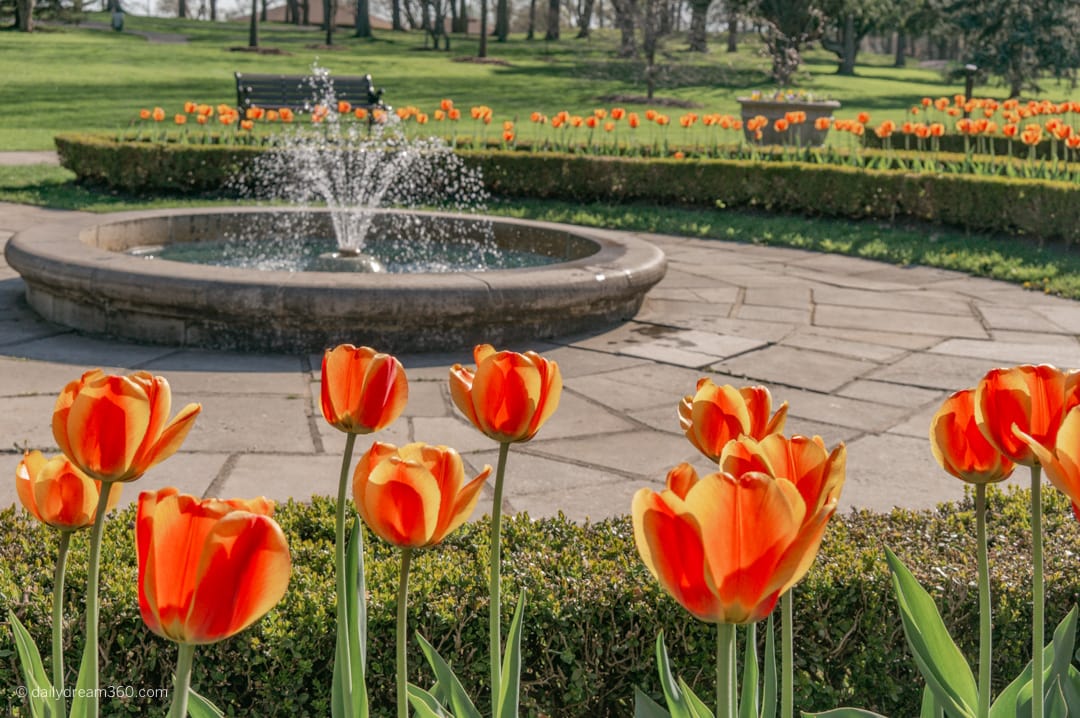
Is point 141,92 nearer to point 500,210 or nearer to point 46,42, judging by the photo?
point 46,42

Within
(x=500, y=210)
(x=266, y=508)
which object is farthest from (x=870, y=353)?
(x=500, y=210)

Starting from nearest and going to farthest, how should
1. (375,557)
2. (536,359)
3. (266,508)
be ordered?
(266,508) → (536,359) → (375,557)

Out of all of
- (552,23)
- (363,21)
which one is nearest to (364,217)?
(363,21)

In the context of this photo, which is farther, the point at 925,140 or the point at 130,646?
the point at 925,140

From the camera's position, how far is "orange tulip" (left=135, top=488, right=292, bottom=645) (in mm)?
954

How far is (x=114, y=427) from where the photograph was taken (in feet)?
3.91

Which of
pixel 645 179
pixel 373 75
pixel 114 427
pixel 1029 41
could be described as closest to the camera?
pixel 114 427

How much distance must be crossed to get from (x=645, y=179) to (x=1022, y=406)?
12233 millimetres

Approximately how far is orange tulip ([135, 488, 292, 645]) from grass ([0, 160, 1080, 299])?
28.6 feet

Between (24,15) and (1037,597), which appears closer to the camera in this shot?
(1037,597)

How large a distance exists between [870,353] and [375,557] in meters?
4.46

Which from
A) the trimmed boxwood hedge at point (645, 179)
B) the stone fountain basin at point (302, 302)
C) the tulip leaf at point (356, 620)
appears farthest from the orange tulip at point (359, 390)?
the trimmed boxwood hedge at point (645, 179)

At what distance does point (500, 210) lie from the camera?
12.9m

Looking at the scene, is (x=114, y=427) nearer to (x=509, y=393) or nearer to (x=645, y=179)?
(x=509, y=393)
